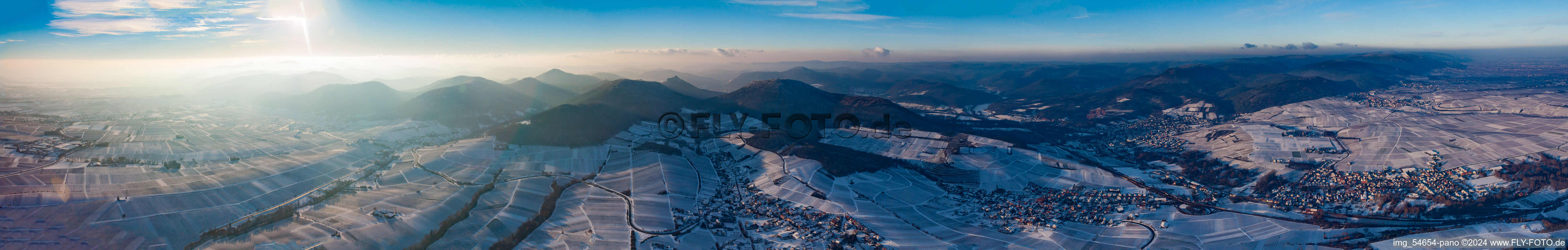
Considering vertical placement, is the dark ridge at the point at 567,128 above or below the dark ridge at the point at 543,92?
below

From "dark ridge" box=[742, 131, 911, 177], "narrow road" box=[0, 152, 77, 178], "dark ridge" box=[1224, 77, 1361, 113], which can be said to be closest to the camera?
"narrow road" box=[0, 152, 77, 178]

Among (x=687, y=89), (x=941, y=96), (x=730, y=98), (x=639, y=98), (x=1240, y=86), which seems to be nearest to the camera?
(x=639, y=98)

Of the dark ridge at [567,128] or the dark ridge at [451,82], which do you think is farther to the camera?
the dark ridge at [451,82]

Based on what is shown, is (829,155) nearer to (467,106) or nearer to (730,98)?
(730,98)

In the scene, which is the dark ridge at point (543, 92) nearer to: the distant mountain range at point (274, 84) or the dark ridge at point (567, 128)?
the dark ridge at point (567, 128)

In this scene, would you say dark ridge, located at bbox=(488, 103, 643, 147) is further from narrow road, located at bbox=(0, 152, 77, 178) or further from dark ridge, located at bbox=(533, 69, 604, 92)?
dark ridge, located at bbox=(533, 69, 604, 92)

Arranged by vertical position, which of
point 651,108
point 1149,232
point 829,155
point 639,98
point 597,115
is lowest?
point 1149,232

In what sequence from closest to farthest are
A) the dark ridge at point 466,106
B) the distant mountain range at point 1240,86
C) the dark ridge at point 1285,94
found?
the dark ridge at point 466,106 → the dark ridge at point 1285,94 → the distant mountain range at point 1240,86

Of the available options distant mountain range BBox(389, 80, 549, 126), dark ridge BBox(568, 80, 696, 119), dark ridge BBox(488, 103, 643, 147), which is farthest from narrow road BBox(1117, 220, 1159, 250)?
distant mountain range BBox(389, 80, 549, 126)

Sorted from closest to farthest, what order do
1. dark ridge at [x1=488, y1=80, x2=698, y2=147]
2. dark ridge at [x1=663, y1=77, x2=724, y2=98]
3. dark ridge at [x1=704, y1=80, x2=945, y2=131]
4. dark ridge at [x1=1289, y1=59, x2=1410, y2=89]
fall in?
dark ridge at [x1=488, y1=80, x2=698, y2=147] < dark ridge at [x1=704, y1=80, x2=945, y2=131] < dark ridge at [x1=1289, y1=59, x2=1410, y2=89] < dark ridge at [x1=663, y1=77, x2=724, y2=98]

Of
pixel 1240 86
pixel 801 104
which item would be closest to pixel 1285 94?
pixel 1240 86

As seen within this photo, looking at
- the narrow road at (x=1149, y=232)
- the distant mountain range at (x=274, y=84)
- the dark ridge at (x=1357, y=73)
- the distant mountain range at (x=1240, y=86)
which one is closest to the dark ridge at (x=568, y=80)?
the distant mountain range at (x=274, y=84)
